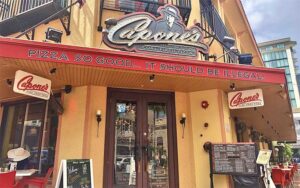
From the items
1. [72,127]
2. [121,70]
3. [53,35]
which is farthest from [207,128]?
[53,35]

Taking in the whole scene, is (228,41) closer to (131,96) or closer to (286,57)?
(131,96)

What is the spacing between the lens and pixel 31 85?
5090mm

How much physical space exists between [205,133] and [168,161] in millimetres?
1244

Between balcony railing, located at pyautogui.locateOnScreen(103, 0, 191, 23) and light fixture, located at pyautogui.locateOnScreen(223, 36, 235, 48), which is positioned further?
light fixture, located at pyautogui.locateOnScreen(223, 36, 235, 48)

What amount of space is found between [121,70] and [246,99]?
11.2 feet

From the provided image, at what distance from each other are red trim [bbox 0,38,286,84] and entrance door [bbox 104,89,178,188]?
5.36 ft

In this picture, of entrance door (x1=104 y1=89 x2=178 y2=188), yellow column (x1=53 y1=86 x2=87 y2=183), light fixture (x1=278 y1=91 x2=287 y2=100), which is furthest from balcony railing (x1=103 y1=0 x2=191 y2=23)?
light fixture (x1=278 y1=91 x2=287 y2=100)

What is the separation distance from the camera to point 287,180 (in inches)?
364

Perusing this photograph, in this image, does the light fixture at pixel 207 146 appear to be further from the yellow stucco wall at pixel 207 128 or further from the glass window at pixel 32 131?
the glass window at pixel 32 131

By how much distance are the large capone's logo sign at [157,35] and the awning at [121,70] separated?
0.70 metres

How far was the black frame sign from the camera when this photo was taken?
501cm

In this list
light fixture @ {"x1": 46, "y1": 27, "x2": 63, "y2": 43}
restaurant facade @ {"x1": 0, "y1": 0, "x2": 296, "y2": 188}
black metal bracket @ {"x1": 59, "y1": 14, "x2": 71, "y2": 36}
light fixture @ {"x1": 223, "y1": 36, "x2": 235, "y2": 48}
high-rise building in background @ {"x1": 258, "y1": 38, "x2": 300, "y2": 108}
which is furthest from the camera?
high-rise building in background @ {"x1": 258, "y1": 38, "x2": 300, "y2": 108}

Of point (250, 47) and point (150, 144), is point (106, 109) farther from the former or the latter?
point (250, 47)

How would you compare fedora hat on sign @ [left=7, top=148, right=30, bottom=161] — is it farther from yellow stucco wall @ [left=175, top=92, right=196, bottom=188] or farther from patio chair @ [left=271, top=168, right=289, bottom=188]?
patio chair @ [left=271, top=168, right=289, bottom=188]
